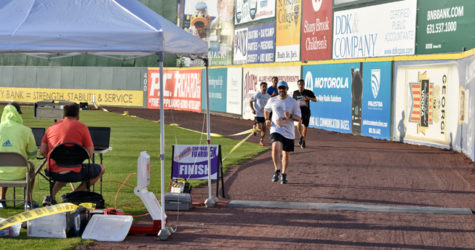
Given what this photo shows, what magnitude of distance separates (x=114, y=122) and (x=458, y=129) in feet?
58.9

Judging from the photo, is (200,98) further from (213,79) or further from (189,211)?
(189,211)

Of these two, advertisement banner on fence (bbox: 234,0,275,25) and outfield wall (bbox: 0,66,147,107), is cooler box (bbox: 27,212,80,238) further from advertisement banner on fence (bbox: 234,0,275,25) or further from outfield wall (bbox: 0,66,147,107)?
outfield wall (bbox: 0,66,147,107)

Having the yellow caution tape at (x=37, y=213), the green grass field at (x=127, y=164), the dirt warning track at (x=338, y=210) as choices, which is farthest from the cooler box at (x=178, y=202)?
the yellow caution tape at (x=37, y=213)

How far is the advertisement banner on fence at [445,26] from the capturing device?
22.1 m

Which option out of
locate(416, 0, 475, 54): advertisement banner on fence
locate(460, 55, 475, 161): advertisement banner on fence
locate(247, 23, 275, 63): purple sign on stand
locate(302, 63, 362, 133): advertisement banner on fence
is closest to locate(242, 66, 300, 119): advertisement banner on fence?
locate(302, 63, 362, 133): advertisement banner on fence

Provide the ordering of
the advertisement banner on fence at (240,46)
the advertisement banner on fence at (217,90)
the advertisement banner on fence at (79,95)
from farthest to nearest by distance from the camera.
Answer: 1. the advertisement banner on fence at (79,95)
2. the advertisement banner on fence at (240,46)
3. the advertisement banner on fence at (217,90)

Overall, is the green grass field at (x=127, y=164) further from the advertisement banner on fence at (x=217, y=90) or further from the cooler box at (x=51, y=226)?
the advertisement banner on fence at (x=217, y=90)

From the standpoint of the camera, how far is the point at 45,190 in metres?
12.7

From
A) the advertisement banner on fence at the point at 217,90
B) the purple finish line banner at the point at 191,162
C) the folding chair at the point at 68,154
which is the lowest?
the purple finish line banner at the point at 191,162

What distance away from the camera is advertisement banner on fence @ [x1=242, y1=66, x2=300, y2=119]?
110 feet

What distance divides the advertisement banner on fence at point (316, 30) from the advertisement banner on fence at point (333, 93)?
139 centimetres

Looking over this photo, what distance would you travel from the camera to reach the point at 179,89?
5050cm

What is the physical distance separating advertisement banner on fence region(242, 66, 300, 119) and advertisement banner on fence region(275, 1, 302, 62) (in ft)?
5.09

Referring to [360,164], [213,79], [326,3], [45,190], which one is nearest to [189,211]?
[45,190]
